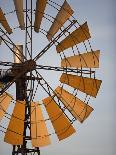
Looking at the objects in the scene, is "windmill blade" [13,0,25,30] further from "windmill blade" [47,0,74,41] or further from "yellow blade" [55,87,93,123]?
"yellow blade" [55,87,93,123]

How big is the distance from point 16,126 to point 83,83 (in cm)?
260

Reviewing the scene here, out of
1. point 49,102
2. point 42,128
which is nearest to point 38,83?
point 49,102

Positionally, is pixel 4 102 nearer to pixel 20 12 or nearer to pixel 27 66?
pixel 27 66

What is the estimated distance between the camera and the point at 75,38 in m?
11.2

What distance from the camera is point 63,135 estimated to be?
10281 mm

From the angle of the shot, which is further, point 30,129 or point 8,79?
point 8,79

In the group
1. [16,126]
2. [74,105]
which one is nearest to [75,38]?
[74,105]

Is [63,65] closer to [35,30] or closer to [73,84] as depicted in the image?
[73,84]

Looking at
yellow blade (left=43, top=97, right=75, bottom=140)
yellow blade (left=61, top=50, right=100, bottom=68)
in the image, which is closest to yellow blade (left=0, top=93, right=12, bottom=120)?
yellow blade (left=43, top=97, right=75, bottom=140)

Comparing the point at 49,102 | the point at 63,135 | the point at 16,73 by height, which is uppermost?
the point at 16,73

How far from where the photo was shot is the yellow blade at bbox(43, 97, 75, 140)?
1029cm

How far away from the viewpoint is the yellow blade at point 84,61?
1091cm

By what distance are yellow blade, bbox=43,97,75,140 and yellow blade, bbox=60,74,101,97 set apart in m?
0.99

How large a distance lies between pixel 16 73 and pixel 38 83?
74 cm
